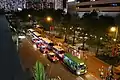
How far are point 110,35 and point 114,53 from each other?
430 centimetres

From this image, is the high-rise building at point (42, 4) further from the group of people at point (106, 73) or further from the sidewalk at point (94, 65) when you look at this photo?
the group of people at point (106, 73)

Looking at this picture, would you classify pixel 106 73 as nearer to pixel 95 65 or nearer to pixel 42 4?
pixel 95 65

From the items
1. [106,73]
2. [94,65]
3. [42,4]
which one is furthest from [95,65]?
[42,4]

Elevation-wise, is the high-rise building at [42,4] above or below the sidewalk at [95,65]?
below

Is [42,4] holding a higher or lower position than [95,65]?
lower

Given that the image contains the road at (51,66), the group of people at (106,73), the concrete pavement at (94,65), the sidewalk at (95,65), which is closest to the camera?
the group of people at (106,73)

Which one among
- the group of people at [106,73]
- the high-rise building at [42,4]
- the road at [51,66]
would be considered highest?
the group of people at [106,73]

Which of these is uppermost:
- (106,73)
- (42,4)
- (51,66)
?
(106,73)

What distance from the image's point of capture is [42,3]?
17600cm

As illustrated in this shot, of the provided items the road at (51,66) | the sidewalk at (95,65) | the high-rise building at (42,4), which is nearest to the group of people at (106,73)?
the sidewalk at (95,65)

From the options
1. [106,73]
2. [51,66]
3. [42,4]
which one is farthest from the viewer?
[42,4]

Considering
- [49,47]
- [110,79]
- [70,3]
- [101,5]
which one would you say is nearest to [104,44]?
[49,47]

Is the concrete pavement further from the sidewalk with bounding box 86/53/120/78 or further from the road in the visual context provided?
the road

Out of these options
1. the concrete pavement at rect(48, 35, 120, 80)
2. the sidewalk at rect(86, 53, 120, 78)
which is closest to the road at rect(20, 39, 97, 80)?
the concrete pavement at rect(48, 35, 120, 80)
